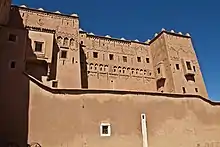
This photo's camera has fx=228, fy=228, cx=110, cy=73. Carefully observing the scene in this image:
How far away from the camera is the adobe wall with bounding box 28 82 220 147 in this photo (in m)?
10.9

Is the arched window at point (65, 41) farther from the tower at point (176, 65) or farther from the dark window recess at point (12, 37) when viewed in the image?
the tower at point (176, 65)

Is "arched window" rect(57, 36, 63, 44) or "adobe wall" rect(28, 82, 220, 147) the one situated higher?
"arched window" rect(57, 36, 63, 44)

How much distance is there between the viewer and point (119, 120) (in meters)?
11.9

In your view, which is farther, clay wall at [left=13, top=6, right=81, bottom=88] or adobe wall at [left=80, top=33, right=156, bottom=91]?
adobe wall at [left=80, top=33, right=156, bottom=91]

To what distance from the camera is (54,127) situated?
1084 centimetres

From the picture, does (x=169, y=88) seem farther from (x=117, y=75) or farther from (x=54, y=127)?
(x=54, y=127)

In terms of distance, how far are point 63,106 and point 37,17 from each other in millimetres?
13896

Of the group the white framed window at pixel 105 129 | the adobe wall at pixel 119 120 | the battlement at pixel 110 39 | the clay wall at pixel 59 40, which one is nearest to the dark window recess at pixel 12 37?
the clay wall at pixel 59 40

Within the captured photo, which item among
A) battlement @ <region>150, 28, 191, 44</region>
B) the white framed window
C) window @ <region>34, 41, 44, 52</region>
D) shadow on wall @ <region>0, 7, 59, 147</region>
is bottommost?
the white framed window

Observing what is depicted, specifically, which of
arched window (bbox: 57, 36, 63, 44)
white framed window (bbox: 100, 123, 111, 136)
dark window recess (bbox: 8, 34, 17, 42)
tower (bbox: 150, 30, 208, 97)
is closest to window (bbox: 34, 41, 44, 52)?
arched window (bbox: 57, 36, 63, 44)

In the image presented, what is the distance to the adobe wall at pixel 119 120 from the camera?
1085cm

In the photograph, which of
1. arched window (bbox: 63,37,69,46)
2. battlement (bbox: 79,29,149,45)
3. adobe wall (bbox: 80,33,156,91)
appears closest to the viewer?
arched window (bbox: 63,37,69,46)

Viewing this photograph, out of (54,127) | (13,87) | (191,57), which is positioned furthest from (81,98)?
(191,57)

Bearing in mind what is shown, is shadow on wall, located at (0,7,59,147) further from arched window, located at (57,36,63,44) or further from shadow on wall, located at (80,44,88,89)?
shadow on wall, located at (80,44,88,89)
